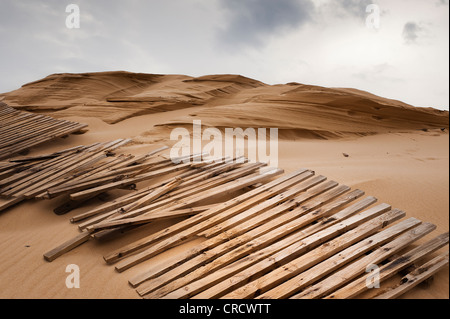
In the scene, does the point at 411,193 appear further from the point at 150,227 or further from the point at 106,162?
the point at 106,162

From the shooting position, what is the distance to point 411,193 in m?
2.67

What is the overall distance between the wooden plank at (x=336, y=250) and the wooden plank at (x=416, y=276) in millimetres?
289

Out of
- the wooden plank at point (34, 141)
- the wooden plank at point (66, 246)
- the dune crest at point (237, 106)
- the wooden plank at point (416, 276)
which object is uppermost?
the dune crest at point (237, 106)

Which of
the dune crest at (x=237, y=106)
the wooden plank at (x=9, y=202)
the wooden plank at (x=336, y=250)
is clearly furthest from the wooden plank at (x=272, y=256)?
the dune crest at (x=237, y=106)

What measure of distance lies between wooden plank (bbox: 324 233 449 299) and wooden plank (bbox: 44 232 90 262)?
6.41ft

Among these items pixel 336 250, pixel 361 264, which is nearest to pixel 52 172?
pixel 336 250

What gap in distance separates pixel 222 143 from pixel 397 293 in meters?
4.21

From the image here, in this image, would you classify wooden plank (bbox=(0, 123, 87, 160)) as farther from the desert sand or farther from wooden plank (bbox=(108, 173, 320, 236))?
wooden plank (bbox=(108, 173, 320, 236))

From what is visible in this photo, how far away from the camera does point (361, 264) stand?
1878 mm

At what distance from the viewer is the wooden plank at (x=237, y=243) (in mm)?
1994

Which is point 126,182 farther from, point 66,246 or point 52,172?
point 52,172

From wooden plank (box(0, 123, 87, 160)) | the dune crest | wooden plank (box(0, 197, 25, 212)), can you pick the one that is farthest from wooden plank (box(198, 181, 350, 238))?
wooden plank (box(0, 123, 87, 160))

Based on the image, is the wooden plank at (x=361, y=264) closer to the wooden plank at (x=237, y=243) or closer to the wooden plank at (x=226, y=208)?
the wooden plank at (x=237, y=243)
